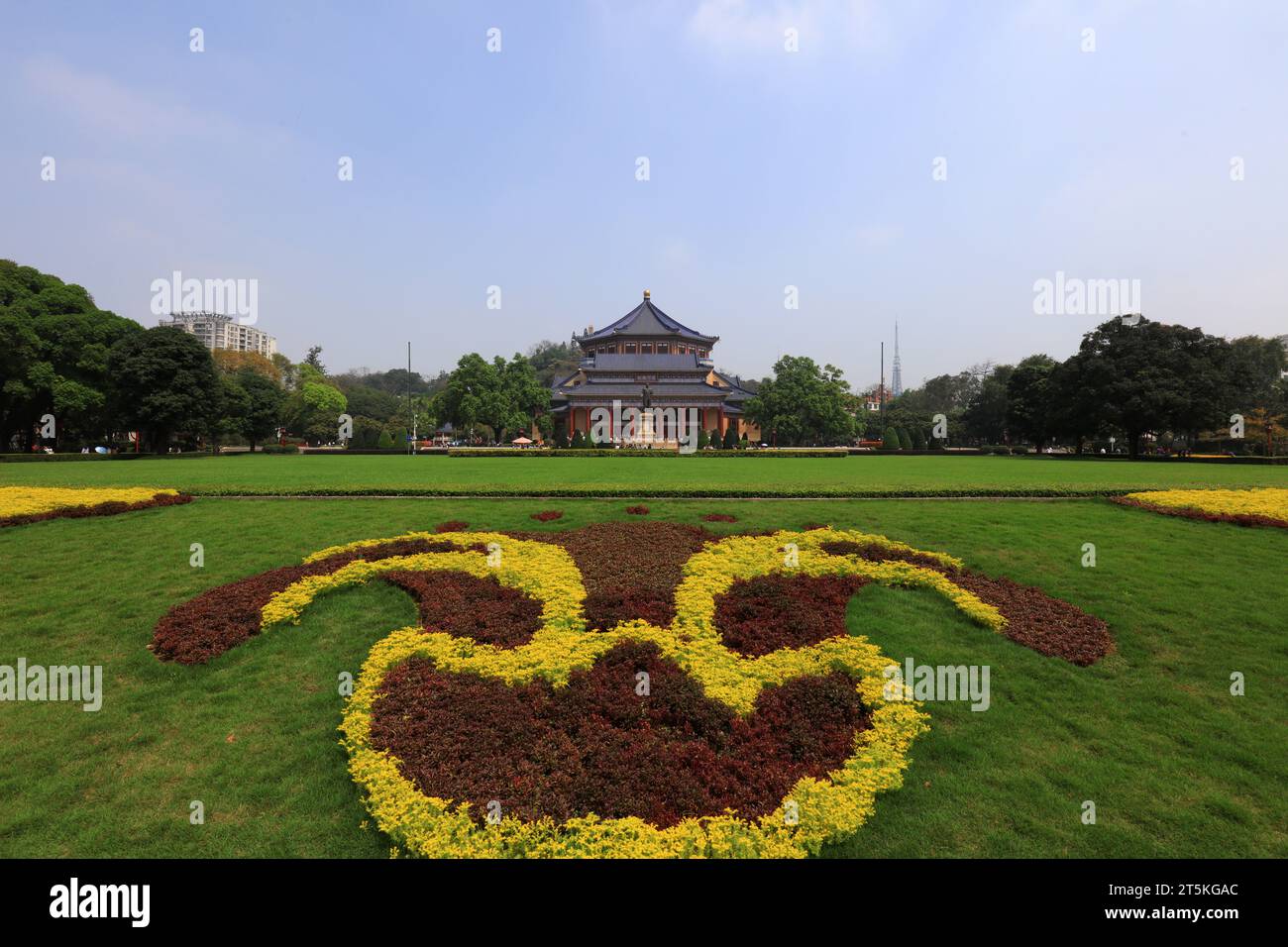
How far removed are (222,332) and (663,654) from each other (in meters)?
156

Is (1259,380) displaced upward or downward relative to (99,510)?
upward

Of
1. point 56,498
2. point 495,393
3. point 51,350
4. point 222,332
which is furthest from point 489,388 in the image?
point 222,332

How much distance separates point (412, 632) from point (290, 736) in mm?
1407

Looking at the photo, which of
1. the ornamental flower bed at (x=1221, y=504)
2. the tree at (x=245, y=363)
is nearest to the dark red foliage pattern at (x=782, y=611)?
the ornamental flower bed at (x=1221, y=504)

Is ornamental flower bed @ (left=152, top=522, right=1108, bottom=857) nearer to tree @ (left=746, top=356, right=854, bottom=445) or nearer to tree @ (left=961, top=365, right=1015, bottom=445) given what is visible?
tree @ (left=746, top=356, right=854, bottom=445)

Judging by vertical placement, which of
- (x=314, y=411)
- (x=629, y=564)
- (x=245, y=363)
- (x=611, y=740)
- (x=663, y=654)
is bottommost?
(x=611, y=740)

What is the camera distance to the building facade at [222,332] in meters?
119

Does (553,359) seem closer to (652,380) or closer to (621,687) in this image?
(652,380)

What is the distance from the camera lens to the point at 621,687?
191 inches

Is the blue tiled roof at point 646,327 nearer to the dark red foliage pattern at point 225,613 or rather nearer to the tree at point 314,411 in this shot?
the tree at point 314,411

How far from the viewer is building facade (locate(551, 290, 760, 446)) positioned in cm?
5228

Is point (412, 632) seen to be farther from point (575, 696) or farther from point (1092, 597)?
point (1092, 597)
